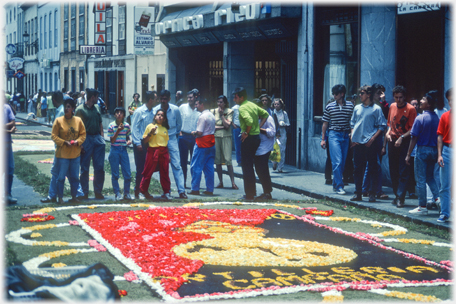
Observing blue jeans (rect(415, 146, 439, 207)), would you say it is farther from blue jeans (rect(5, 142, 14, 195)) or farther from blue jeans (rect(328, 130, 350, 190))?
blue jeans (rect(5, 142, 14, 195))

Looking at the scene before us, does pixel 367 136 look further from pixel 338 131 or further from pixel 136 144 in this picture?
pixel 136 144

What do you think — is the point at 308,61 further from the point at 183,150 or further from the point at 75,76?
the point at 75,76

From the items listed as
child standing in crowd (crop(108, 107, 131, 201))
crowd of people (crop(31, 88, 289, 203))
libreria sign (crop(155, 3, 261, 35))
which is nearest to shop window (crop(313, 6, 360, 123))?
libreria sign (crop(155, 3, 261, 35))

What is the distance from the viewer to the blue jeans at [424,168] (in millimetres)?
9961

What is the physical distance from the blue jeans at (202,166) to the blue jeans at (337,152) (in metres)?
2.16

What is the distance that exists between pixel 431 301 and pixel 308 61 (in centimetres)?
1155

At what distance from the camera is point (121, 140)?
37.8ft

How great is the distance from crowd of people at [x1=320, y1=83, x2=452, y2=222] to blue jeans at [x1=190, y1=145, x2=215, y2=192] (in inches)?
83.7

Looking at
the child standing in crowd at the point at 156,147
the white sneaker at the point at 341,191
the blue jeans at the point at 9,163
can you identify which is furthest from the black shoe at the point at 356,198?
the blue jeans at the point at 9,163

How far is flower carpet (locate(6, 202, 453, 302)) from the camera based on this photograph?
6.25m

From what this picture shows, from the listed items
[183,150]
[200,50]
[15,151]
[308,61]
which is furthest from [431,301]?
[200,50]

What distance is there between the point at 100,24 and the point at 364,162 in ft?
87.2

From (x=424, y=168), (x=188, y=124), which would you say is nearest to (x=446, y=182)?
(x=424, y=168)

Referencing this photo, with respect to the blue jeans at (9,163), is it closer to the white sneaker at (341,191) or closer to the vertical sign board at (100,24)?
the white sneaker at (341,191)
